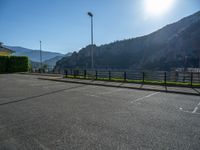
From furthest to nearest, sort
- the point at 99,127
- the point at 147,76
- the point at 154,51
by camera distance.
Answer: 1. the point at 154,51
2. the point at 147,76
3. the point at 99,127

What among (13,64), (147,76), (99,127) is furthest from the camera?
(13,64)

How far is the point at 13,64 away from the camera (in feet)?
121

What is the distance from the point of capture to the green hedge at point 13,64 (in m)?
35.6

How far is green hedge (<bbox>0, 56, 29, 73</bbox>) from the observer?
3559 cm

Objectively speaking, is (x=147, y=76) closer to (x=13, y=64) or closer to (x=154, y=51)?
(x=13, y=64)

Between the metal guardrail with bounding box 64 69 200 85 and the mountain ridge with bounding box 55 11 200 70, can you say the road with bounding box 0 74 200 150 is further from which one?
the mountain ridge with bounding box 55 11 200 70

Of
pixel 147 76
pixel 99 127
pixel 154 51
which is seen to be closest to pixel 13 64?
pixel 147 76

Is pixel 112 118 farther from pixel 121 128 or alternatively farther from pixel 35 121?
pixel 35 121

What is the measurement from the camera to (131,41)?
158m

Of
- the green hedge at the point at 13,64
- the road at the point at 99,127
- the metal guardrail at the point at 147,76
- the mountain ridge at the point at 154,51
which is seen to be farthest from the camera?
the mountain ridge at the point at 154,51

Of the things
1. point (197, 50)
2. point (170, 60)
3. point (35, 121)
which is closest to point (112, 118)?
point (35, 121)

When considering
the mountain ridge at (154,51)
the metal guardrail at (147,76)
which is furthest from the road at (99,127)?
the mountain ridge at (154,51)

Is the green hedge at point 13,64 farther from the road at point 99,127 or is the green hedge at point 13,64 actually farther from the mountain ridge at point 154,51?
the mountain ridge at point 154,51

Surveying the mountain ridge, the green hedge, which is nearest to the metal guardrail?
the green hedge
